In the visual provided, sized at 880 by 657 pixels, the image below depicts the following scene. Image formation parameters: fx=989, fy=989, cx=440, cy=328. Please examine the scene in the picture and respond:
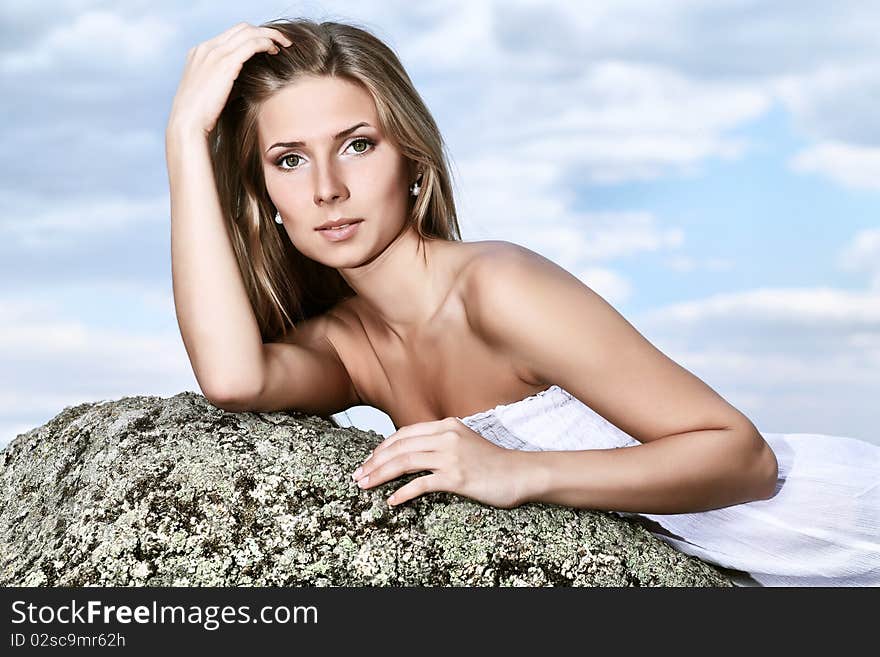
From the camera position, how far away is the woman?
3.15m

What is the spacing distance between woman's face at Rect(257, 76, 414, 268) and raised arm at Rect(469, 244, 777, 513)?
1.55ft

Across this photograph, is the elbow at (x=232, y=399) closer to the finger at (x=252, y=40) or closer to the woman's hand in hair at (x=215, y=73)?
the woman's hand in hair at (x=215, y=73)

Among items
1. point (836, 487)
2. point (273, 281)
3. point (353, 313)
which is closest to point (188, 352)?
point (273, 281)

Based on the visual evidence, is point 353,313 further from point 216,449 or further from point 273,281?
point 216,449

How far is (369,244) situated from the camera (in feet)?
11.6

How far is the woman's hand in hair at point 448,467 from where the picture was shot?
269 cm

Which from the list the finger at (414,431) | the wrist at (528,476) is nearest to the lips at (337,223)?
the finger at (414,431)

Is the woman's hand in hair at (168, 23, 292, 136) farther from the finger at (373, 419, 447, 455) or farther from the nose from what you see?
the finger at (373, 419, 447, 455)

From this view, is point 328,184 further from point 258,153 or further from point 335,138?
point 258,153

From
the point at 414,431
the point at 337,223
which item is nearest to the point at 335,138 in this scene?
the point at 337,223

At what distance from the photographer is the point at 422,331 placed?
12.3 feet

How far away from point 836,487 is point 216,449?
2405mm

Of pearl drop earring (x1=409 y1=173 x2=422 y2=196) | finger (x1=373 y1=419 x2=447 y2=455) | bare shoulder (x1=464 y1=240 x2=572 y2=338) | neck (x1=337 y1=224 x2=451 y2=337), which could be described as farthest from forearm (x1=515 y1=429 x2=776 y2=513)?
pearl drop earring (x1=409 y1=173 x2=422 y2=196)

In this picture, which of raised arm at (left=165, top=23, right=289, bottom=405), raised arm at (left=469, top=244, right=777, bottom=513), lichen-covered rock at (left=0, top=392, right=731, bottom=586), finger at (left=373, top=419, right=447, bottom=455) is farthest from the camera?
raised arm at (left=165, top=23, right=289, bottom=405)
